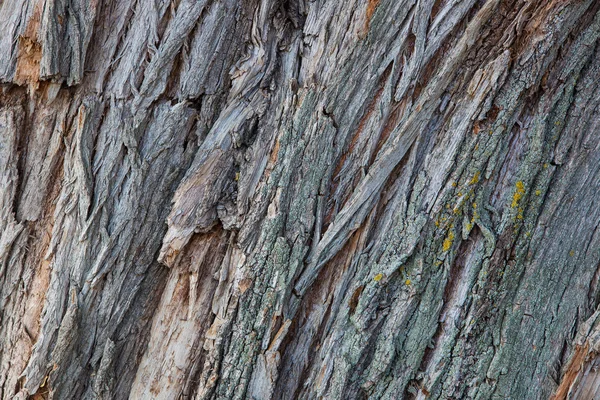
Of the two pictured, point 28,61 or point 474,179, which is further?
point 28,61

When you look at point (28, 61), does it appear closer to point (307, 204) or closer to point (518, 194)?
point (307, 204)

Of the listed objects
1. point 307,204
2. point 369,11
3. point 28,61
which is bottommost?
point 307,204

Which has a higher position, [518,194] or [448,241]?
[518,194]

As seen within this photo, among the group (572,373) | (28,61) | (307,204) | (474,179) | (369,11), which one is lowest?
(572,373)

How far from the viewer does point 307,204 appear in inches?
129

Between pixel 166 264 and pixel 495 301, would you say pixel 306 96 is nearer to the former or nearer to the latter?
pixel 166 264

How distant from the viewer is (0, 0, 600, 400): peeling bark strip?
3.22 m

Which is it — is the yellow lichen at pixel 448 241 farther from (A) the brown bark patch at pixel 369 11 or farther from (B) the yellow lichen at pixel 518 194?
(A) the brown bark patch at pixel 369 11

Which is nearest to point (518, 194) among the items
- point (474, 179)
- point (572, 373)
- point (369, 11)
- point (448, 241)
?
point (474, 179)

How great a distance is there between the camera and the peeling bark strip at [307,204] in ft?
10.6

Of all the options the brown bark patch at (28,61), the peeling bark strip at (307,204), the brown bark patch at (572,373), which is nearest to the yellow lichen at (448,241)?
the peeling bark strip at (307,204)

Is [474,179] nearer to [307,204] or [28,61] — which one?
[307,204]

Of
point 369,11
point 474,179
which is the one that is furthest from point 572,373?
→ point 369,11

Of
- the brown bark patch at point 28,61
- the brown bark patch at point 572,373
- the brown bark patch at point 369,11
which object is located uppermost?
the brown bark patch at point 369,11
